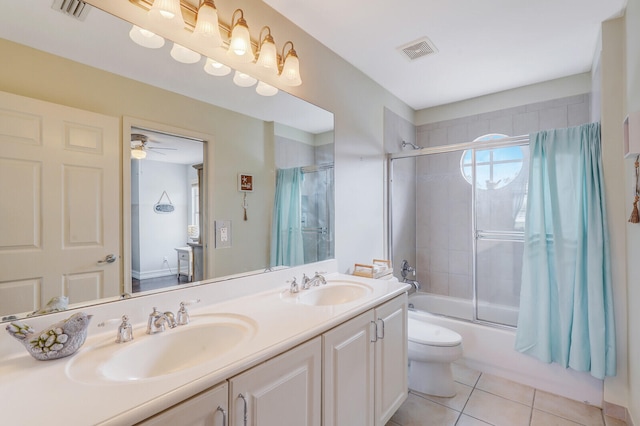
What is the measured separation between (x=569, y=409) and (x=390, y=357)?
1.33m

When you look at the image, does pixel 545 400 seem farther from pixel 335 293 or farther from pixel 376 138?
pixel 376 138

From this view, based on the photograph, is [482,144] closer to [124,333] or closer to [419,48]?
[419,48]

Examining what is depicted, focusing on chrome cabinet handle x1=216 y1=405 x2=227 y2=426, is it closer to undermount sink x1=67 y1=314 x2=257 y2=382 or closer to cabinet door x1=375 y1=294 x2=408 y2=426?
undermount sink x1=67 y1=314 x2=257 y2=382

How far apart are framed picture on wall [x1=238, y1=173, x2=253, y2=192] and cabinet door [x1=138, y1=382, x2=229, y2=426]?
100cm

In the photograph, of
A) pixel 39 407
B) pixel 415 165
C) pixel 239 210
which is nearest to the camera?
pixel 39 407

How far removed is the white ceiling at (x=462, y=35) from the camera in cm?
175

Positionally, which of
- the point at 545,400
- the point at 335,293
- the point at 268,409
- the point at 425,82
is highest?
the point at 425,82

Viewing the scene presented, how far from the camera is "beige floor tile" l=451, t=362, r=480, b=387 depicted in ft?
7.32

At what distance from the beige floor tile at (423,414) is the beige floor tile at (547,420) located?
0.45 m

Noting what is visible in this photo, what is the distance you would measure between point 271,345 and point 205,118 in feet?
3.56

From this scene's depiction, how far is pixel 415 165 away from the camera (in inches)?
137

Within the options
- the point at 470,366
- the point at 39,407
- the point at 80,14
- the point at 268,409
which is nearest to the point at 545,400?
the point at 470,366

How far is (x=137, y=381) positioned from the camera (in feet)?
2.49

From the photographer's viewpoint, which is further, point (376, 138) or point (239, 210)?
point (376, 138)
